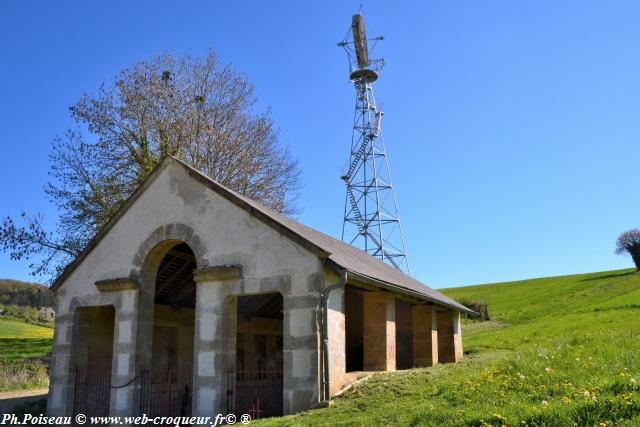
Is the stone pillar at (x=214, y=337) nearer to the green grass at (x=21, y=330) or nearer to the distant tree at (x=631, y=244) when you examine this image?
the green grass at (x=21, y=330)

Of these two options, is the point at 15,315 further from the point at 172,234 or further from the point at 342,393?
the point at 342,393

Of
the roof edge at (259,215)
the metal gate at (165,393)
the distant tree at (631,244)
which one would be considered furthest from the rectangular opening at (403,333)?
the distant tree at (631,244)

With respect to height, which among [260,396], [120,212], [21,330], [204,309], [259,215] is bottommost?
[260,396]

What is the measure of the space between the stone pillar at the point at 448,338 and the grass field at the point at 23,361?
13.7m

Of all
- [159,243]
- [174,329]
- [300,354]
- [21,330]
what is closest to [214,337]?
[300,354]

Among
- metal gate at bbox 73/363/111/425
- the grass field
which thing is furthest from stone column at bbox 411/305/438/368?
the grass field

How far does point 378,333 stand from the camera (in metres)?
13.1

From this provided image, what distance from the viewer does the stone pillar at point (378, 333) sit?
13.0 metres

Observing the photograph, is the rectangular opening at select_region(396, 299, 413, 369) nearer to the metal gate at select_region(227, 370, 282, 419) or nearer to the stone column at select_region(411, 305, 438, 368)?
the stone column at select_region(411, 305, 438, 368)

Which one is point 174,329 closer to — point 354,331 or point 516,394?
point 354,331

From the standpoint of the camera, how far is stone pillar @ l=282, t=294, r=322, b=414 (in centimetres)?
1039

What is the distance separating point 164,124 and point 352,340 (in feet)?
35.8

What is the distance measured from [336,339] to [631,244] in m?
49.6

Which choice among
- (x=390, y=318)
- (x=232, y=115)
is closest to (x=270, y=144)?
(x=232, y=115)
